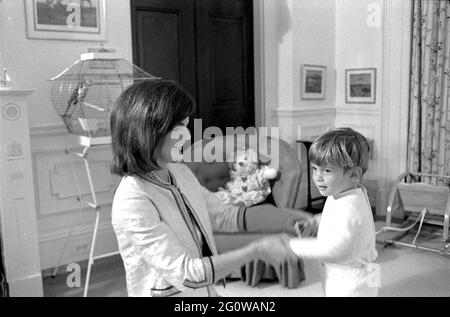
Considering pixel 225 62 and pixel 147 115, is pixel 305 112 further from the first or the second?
pixel 147 115

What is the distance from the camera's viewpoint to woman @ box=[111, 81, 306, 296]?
1.64ft

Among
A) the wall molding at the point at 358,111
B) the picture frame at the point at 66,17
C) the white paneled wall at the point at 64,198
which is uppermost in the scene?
the picture frame at the point at 66,17

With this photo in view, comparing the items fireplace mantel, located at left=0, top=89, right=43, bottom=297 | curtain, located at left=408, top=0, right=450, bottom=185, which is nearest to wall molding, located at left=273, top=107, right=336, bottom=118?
curtain, located at left=408, top=0, right=450, bottom=185

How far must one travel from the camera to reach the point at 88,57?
123 centimetres

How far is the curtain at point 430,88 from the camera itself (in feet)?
2.65

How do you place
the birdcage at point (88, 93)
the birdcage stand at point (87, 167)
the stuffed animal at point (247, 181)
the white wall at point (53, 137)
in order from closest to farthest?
1. the stuffed animal at point (247, 181)
2. the white wall at point (53, 137)
3. the birdcage stand at point (87, 167)
4. the birdcage at point (88, 93)

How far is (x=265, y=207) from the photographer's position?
2.37 feet

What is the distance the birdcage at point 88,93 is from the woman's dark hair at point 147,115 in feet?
2.83

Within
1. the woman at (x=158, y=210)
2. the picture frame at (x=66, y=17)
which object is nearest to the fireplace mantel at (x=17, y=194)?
the picture frame at (x=66, y=17)

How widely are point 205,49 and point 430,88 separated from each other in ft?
1.50

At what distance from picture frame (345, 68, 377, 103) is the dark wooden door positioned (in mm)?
187

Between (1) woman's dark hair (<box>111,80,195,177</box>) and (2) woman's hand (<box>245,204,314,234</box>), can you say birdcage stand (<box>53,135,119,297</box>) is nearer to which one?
(2) woman's hand (<box>245,204,314,234</box>)

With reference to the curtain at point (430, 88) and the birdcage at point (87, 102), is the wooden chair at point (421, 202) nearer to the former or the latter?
the curtain at point (430, 88)
